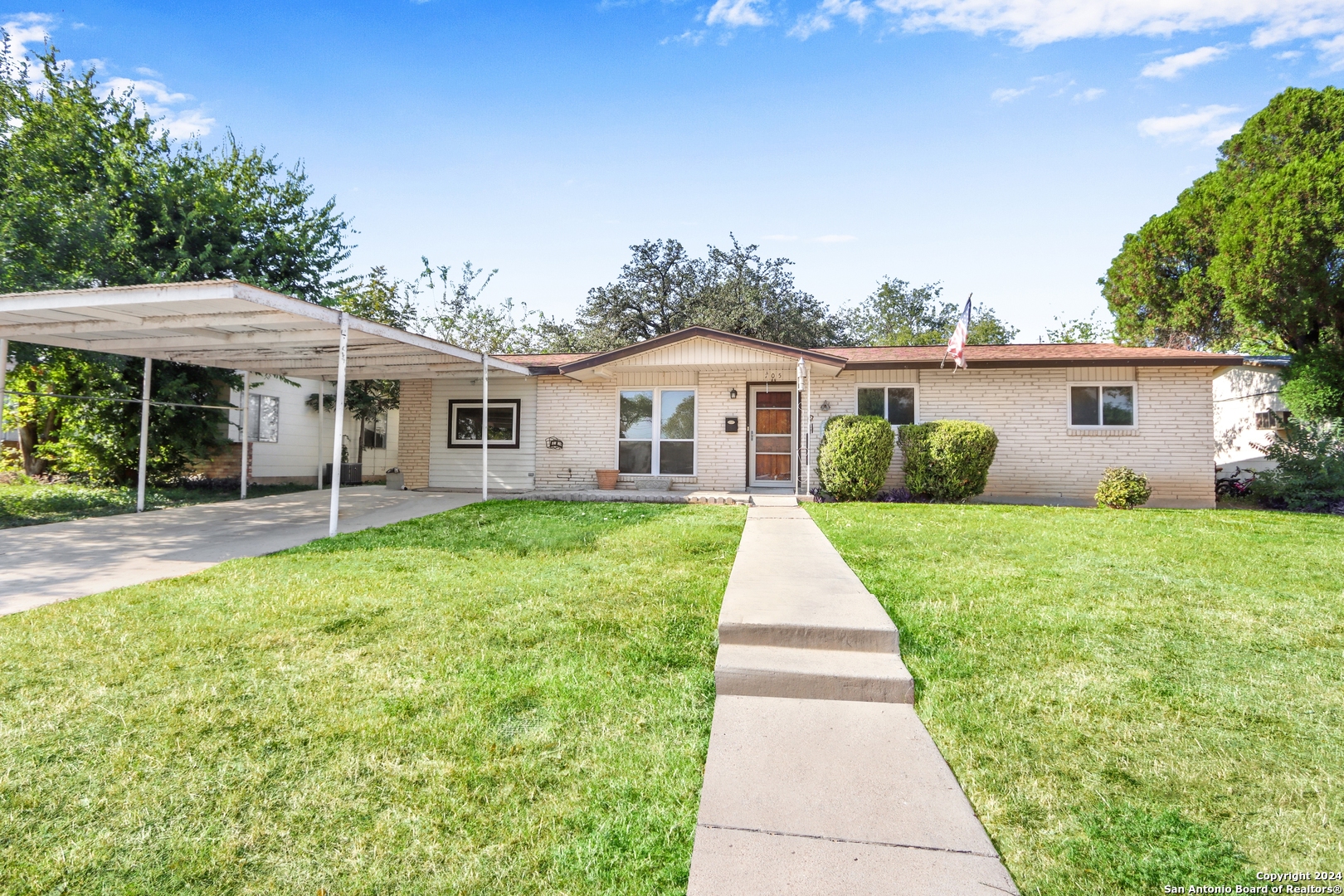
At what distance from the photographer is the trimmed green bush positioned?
1098 cm

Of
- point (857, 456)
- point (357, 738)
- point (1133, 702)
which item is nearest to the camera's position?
point (357, 738)

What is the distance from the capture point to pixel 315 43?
10305mm

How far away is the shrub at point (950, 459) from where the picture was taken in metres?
10.8

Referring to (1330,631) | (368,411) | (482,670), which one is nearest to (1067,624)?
(1330,631)

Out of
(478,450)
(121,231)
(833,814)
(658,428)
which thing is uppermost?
(121,231)

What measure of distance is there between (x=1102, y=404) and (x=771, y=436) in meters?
6.60

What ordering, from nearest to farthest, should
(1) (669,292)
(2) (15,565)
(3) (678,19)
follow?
(2) (15,565), (3) (678,19), (1) (669,292)

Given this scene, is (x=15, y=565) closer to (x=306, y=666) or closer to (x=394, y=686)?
(x=306, y=666)

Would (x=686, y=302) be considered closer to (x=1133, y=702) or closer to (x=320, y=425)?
(x=320, y=425)

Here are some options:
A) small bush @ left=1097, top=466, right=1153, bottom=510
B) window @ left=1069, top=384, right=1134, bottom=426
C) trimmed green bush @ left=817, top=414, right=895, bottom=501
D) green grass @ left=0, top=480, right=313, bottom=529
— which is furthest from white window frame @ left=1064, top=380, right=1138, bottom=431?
green grass @ left=0, top=480, right=313, bottom=529

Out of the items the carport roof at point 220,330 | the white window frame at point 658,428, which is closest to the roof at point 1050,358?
the white window frame at point 658,428

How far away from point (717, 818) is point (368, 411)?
1754 centimetres

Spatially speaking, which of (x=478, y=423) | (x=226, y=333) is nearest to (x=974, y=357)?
(x=478, y=423)

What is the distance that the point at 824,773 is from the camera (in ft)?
8.16
